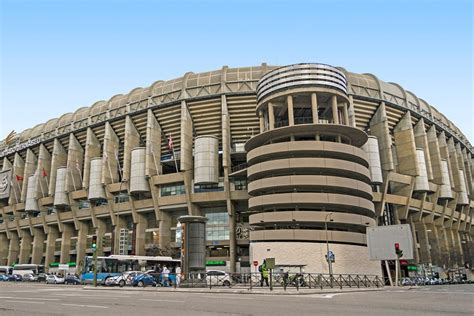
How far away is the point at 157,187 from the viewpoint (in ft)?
225

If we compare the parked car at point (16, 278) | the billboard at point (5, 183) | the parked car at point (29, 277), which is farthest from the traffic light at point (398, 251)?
the billboard at point (5, 183)

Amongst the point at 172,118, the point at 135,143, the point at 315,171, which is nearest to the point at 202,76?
the point at 172,118

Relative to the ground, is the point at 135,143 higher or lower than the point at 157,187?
higher

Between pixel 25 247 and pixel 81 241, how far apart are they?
2151 cm

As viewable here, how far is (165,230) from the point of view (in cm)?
6706

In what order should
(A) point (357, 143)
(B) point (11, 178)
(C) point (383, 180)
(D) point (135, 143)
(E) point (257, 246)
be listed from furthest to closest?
(B) point (11, 178) → (D) point (135, 143) → (C) point (383, 180) → (A) point (357, 143) → (E) point (257, 246)

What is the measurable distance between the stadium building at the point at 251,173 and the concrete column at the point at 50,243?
0.95 feet

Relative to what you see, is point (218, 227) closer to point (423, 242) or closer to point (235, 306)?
point (423, 242)

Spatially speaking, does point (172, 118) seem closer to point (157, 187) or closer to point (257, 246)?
point (157, 187)

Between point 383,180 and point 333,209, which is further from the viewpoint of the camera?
point 383,180

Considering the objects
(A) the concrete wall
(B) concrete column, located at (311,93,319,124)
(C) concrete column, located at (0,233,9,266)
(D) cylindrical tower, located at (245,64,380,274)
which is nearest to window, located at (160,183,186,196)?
(D) cylindrical tower, located at (245,64,380,274)

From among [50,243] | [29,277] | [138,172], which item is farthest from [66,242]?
[138,172]

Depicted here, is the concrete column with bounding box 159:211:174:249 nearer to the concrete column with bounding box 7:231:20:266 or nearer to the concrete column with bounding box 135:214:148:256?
the concrete column with bounding box 135:214:148:256

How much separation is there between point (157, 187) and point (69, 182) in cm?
2216
